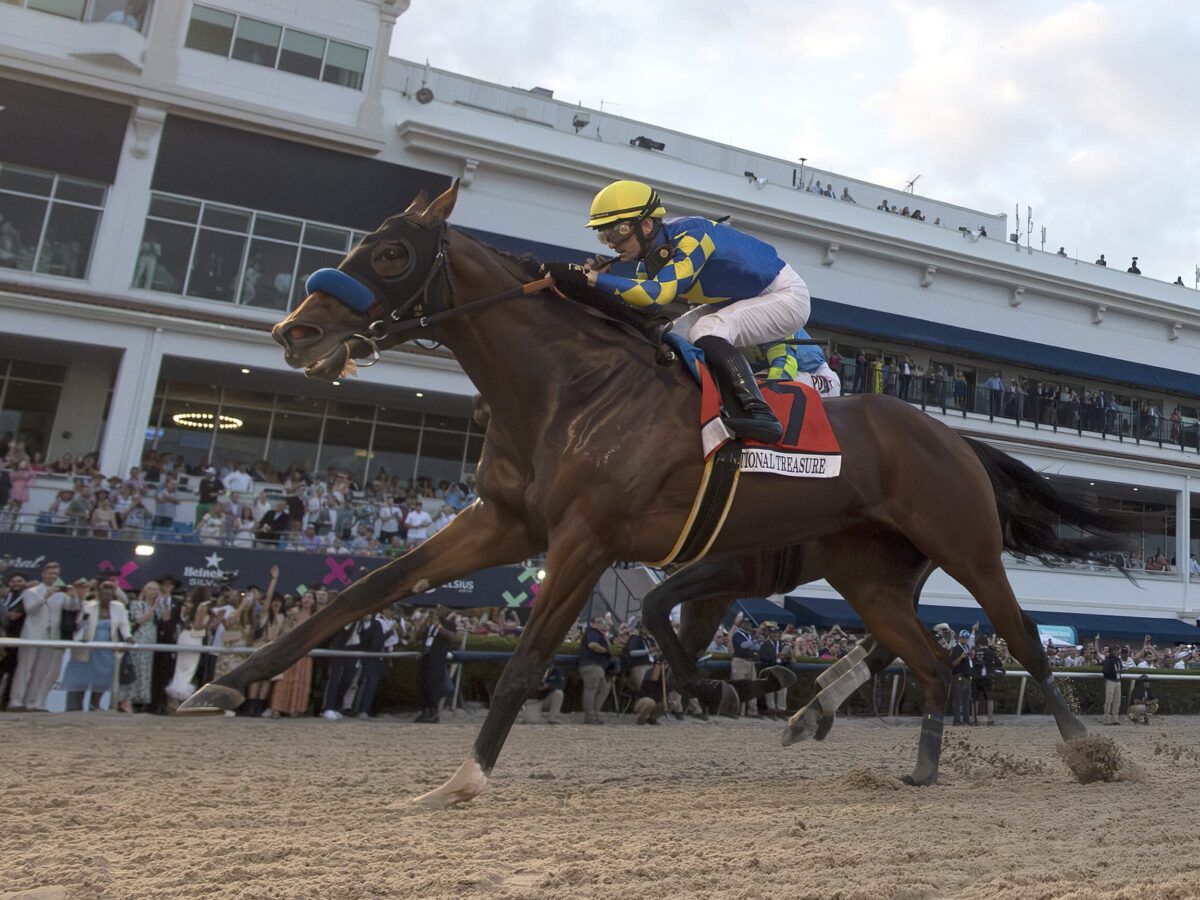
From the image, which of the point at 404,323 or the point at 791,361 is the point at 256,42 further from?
the point at 404,323

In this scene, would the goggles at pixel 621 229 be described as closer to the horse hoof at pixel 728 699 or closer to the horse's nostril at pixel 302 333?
the horse's nostril at pixel 302 333

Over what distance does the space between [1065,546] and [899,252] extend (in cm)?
2113

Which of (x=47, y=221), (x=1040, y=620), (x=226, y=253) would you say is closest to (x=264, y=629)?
(x=226, y=253)

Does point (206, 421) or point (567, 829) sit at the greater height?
point (206, 421)

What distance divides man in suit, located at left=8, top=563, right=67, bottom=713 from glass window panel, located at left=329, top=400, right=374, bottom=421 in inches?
482

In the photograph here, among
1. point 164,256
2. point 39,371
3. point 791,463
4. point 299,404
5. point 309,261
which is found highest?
point 309,261

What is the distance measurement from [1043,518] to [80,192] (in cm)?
1773

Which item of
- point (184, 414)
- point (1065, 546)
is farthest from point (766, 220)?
point (1065, 546)

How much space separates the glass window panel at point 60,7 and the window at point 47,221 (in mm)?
2897

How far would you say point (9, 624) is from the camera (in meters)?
9.13

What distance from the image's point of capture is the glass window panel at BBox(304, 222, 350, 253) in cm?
1923

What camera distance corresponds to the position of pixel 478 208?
69.2ft

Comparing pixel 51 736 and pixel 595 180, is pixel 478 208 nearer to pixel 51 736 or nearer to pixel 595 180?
pixel 595 180

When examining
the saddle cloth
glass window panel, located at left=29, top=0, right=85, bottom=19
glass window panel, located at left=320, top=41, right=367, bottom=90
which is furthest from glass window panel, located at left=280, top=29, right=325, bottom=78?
the saddle cloth
